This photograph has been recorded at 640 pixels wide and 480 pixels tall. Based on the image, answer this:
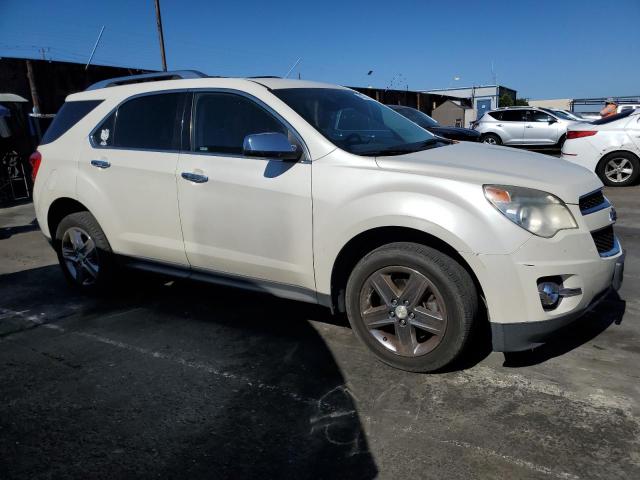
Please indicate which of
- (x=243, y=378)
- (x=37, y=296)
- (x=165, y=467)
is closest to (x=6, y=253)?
(x=37, y=296)

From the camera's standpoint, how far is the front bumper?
8.30ft

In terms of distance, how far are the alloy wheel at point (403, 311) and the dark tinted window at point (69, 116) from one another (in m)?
2.97

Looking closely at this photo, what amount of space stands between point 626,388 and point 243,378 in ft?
7.02

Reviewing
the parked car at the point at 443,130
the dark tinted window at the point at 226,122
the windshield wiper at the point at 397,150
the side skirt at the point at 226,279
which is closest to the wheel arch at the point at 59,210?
the side skirt at the point at 226,279

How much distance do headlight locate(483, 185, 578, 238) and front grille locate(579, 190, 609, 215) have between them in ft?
0.51

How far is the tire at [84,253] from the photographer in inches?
168

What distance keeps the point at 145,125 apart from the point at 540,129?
1530 centimetres

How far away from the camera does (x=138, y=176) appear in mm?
3859

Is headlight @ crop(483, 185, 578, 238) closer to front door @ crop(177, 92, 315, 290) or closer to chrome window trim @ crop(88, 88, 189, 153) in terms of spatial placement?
front door @ crop(177, 92, 315, 290)

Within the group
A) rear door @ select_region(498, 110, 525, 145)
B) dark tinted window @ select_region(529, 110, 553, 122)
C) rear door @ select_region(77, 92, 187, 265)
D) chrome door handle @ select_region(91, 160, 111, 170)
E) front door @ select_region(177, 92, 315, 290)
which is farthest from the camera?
rear door @ select_region(498, 110, 525, 145)

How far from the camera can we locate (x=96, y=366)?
3223 mm

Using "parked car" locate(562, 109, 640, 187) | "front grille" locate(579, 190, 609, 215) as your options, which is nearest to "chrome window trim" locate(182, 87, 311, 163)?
"front grille" locate(579, 190, 609, 215)

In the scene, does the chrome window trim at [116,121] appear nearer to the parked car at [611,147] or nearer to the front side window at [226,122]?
the front side window at [226,122]

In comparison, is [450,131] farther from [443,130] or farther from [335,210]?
[335,210]
